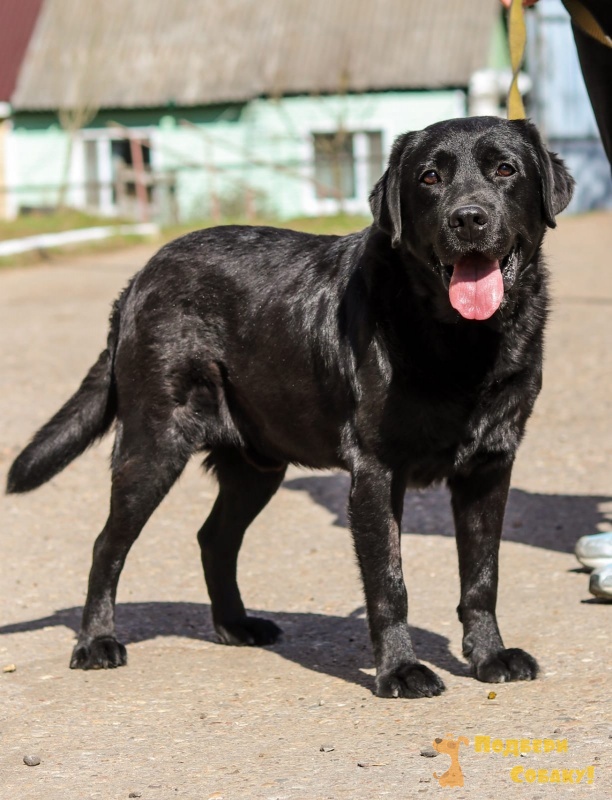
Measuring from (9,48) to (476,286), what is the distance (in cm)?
2658

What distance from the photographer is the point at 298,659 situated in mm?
4727

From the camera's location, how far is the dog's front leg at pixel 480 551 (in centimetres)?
437

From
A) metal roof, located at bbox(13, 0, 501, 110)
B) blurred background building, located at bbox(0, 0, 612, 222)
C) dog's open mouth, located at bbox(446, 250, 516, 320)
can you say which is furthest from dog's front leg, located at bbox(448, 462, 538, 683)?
metal roof, located at bbox(13, 0, 501, 110)

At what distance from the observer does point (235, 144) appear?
88.4 ft

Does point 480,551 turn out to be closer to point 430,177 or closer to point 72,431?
point 430,177

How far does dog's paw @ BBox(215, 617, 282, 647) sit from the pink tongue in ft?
5.04

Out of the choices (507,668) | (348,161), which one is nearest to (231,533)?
(507,668)

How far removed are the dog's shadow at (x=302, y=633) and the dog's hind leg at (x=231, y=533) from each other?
12cm

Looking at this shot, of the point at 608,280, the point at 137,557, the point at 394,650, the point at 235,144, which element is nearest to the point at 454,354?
the point at 394,650

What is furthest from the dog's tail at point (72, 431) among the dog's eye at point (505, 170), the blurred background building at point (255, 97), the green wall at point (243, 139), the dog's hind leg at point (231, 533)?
the green wall at point (243, 139)

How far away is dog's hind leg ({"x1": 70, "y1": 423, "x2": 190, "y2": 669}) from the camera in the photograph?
15.6 feet

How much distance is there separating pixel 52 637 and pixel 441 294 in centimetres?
198

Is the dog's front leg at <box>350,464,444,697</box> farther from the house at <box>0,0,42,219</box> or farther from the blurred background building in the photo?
the house at <box>0,0,42,219</box>

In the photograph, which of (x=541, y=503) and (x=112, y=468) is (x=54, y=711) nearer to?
(x=112, y=468)
